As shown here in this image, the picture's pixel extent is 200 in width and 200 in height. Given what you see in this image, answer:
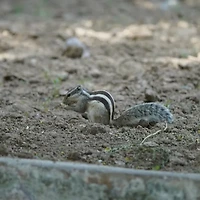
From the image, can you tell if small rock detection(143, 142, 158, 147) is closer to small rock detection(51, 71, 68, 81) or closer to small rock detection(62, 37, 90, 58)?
small rock detection(51, 71, 68, 81)

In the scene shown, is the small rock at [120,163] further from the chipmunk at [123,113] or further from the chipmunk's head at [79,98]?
the chipmunk's head at [79,98]

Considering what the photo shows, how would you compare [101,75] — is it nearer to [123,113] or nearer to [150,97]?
[150,97]

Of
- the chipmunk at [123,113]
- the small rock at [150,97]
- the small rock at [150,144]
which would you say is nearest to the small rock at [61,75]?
the small rock at [150,97]

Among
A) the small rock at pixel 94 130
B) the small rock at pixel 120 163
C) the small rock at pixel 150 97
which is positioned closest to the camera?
the small rock at pixel 120 163

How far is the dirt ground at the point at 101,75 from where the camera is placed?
13.4 feet

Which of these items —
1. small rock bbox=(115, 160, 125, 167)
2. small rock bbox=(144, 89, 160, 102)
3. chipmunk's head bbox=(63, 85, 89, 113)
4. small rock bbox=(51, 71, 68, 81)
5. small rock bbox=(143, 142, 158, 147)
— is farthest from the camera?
small rock bbox=(51, 71, 68, 81)

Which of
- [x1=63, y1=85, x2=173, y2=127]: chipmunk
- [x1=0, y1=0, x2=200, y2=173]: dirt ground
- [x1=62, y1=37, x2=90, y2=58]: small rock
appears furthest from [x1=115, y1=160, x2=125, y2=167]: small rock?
[x1=62, y1=37, x2=90, y2=58]: small rock

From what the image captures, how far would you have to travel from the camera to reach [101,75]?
252 inches

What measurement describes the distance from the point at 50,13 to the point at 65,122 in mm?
4392

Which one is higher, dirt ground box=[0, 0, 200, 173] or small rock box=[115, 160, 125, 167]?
small rock box=[115, 160, 125, 167]

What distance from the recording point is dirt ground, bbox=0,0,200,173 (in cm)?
408

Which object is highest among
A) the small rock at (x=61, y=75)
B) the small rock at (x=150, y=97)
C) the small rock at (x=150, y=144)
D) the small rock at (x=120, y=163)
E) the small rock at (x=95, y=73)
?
the small rock at (x=150, y=144)

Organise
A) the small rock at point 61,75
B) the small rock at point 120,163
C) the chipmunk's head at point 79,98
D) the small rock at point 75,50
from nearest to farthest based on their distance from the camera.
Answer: the small rock at point 120,163 < the chipmunk's head at point 79,98 < the small rock at point 61,75 < the small rock at point 75,50

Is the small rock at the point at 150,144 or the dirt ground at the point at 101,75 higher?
the small rock at the point at 150,144
